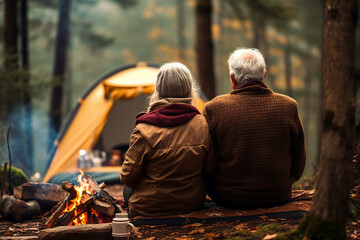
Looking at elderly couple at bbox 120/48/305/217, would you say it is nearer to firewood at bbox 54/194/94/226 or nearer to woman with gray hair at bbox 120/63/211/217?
woman with gray hair at bbox 120/63/211/217

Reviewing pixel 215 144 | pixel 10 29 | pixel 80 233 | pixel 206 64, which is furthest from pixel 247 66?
pixel 10 29

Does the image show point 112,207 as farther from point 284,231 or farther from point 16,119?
point 16,119

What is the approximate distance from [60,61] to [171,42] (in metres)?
24.1

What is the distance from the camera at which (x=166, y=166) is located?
3781mm

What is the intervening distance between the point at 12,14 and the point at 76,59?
91.7 ft

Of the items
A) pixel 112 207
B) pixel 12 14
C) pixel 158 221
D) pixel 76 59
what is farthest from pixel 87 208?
pixel 76 59

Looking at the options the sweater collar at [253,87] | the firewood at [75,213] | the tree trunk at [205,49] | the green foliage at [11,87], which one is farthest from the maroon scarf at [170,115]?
the green foliage at [11,87]

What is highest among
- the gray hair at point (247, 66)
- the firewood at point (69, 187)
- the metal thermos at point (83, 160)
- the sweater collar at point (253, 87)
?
the gray hair at point (247, 66)

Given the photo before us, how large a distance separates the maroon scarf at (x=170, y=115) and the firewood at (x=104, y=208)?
2.91 ft

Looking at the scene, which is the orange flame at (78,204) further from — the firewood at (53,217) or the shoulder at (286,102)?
the shoulder at (286,102)

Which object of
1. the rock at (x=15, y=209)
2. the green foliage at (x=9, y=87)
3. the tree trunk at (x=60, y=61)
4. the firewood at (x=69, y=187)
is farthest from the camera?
the tree trunk at (x=60, y=61)

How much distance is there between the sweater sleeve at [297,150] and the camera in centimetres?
389

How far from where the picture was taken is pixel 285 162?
3871 millimetres

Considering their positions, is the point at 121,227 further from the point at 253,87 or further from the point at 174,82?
the point at 253,87
